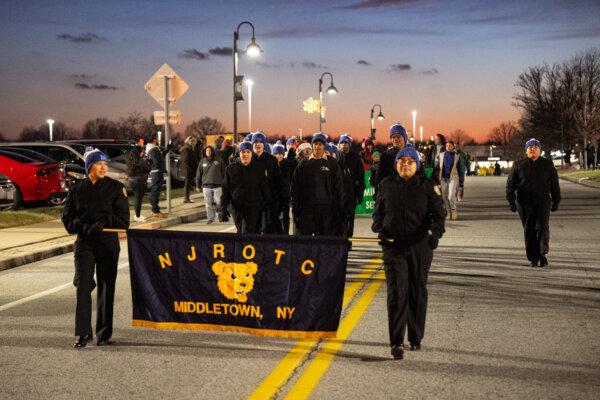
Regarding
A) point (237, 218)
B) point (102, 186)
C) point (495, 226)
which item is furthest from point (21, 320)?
point (495, 226)

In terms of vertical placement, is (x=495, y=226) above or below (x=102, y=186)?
below

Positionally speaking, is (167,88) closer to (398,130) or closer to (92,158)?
(398,130)

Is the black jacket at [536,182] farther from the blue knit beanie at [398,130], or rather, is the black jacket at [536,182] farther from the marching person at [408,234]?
the marching person at [408,234]

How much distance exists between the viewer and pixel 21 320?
8.33 m

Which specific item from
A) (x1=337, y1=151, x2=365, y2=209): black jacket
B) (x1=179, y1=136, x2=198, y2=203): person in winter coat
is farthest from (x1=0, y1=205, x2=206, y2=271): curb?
(x1=179, y1=136, x2=198, y2=203): person in winter coat

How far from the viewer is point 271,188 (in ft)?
38.3

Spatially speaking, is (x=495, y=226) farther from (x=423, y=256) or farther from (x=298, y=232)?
(x=423, y=256)

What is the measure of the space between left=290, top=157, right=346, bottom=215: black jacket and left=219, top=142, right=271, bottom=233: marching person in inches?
18.5

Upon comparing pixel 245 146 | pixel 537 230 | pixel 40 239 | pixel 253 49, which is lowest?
pixel 40 239

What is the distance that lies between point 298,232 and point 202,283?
4.18 meters

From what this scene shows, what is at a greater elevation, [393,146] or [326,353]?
[393,146]

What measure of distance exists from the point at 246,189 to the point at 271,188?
541 millimetres

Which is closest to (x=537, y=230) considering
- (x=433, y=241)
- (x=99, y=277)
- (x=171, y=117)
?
(x=433, y=241)

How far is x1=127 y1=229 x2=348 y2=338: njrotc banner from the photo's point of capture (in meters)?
6.93
